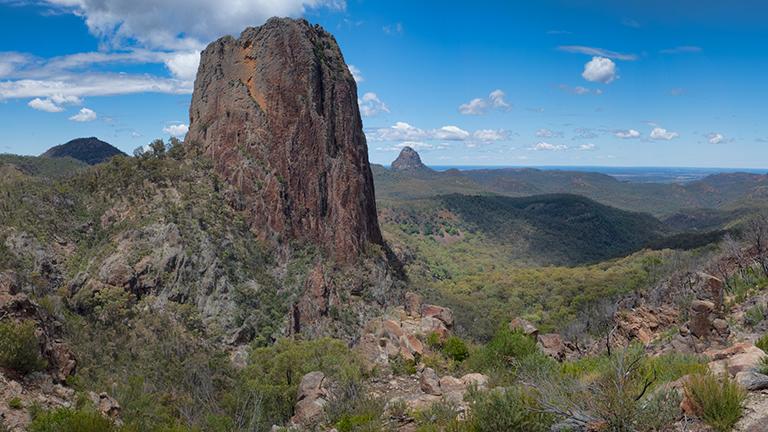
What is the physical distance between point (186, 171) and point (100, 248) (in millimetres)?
17116

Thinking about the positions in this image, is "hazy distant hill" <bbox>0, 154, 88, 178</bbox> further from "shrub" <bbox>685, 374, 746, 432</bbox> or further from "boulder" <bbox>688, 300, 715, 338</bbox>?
"shrub" <bbox>685, 374, 746, 432</bbox>

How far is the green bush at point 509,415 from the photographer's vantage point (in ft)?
30.8

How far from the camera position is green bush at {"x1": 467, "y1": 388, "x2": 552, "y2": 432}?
939cm

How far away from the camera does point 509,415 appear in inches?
380

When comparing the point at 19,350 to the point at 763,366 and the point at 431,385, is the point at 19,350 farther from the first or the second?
the point at 763,366

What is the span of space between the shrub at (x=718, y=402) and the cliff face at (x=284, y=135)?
Answer: 6449 centimetres

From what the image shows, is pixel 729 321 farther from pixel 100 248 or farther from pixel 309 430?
pixel 100 248

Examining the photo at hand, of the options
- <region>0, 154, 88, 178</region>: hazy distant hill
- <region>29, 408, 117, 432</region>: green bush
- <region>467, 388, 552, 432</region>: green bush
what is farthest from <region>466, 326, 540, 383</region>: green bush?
<region>0, 154, 88, 178</region>: hazy distant hill

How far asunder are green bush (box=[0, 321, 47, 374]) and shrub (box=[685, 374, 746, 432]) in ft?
78.0

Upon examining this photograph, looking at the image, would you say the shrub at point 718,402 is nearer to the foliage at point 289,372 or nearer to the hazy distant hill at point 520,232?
the foliage at point 289,372

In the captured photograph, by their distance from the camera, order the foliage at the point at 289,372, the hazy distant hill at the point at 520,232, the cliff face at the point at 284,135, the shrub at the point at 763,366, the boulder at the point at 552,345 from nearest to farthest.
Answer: the shrub at the point at 763,366
the foliage at the point at 289,372
the boulder at the point at 552,345
the cliff face at the point at 284,135
the hazy distant hill at the point at 520,232

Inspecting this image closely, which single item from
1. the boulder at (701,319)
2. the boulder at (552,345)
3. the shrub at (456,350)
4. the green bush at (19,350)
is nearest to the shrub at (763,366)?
the boulder at (701,319)

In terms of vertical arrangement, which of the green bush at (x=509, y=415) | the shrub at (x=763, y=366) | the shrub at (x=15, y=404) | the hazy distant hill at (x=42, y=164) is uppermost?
the hazy distant hill at (x=42, y=164)

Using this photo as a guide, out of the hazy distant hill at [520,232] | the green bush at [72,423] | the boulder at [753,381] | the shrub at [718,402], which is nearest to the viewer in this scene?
the shrub at [718,402]
